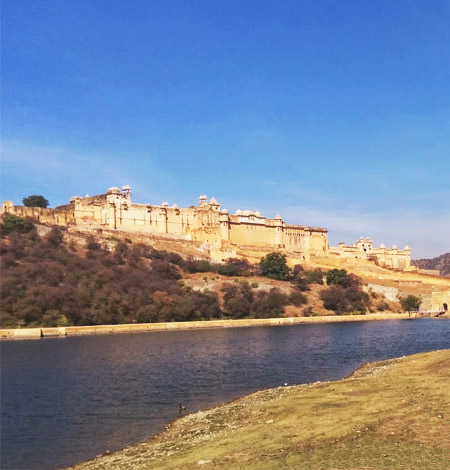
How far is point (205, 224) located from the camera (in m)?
72.3

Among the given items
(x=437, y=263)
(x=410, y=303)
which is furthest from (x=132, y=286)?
(x=437, y=263)

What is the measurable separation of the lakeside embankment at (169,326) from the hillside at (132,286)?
150 cm

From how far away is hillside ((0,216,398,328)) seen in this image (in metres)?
40.7

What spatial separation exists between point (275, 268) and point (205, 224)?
48.3 ft

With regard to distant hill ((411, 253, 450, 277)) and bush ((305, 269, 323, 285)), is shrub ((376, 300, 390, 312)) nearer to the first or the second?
bush ((305, 269, 323, 285))

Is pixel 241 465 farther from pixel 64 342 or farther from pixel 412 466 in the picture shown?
pixel 64 342

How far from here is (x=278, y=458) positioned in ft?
28.2

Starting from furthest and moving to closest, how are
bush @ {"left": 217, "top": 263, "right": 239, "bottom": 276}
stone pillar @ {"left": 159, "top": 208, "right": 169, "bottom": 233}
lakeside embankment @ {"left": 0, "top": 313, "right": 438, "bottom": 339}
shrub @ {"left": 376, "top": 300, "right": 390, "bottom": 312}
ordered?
stone pillar @ {"left": 159, "top": 208, "right": 169, "bottom": 233} < bush @ {"left": 217, "top": 263, "right": 239, "bottom": 276} < shrub @ {"left": 376, "top": 300, "right": 390, "bottom": 312} < lakeside embankment @ {"left": 0, "top": 313, "right": 438, "bottom": 339}

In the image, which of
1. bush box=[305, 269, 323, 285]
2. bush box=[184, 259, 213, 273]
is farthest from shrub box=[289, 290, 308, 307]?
bush box=[184, 259, 213, 273]

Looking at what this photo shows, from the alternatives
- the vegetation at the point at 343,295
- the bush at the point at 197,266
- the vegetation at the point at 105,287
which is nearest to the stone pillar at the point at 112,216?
the vegetation at the point at 105,287

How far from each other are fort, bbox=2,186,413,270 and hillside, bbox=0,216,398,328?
3699mm

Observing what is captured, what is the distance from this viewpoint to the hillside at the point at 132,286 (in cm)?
4069

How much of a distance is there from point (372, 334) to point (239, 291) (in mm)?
16011

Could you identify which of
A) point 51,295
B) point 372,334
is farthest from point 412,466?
point 51,295
